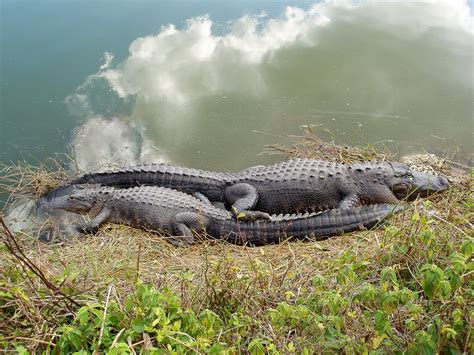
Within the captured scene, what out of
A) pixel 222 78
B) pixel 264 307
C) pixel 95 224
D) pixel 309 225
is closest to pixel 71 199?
pixel 95 224

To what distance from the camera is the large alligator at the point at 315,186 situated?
4957 mm

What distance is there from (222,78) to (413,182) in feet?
13.5

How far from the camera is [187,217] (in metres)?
4.62

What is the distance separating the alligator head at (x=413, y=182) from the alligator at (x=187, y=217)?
0.58 meters

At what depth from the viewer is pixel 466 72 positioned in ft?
26.8

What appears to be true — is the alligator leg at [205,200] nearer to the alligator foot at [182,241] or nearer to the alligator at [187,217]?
the alligator at [187,217]

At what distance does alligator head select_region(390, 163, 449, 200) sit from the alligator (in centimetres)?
58

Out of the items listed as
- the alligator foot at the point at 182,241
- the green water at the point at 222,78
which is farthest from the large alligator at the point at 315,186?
the green water at the point at 222,78

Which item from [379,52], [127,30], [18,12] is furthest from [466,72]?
[18,12]

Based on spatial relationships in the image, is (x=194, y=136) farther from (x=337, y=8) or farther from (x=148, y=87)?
(x=337, y=8)

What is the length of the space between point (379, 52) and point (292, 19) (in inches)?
89.4

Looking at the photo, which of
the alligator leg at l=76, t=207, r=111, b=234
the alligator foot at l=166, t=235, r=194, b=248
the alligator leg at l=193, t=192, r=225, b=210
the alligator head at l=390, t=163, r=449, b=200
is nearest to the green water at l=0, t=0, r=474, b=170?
the alligator leg at l=193, t=192, r=225, b=210

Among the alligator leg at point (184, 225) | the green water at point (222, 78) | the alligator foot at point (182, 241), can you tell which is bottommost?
the alligator foot at point (182, 241)

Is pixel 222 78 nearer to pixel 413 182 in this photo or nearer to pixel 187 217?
pixel 187 217
